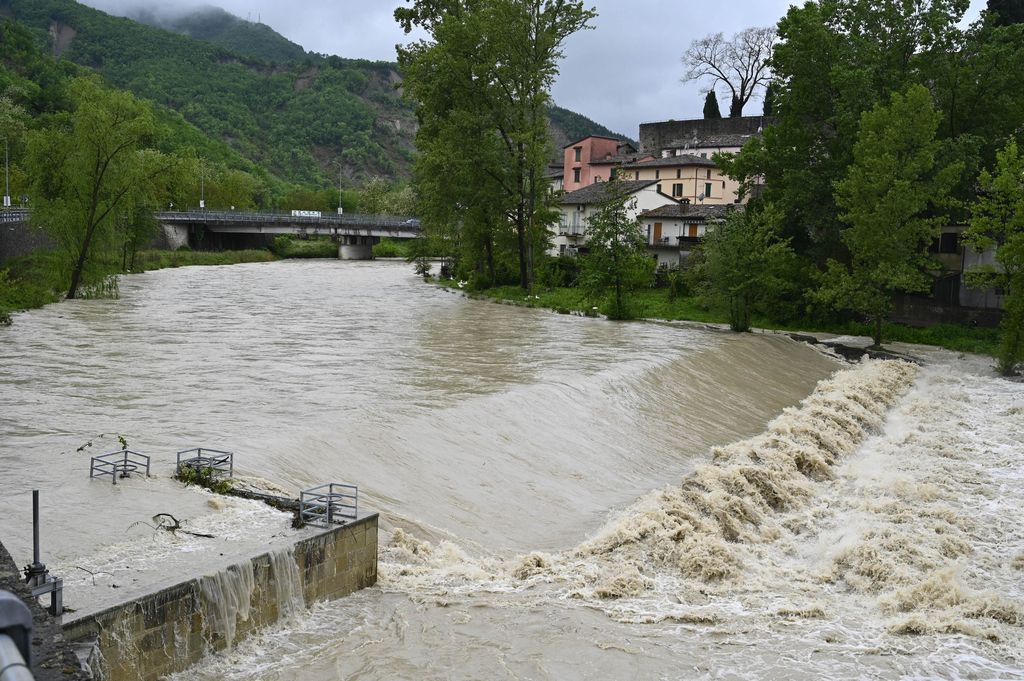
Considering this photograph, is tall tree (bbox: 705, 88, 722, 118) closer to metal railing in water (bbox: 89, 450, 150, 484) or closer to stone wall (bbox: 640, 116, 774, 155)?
stone wall (bbox: 640, 116, 774, 155)

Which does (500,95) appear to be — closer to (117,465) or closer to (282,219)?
(117,465)

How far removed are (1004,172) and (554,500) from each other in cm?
2573

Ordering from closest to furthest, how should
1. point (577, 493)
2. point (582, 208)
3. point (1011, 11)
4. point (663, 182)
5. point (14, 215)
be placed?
point (577, 493) → point (14, 215) → point (1011, 11) → point (582, 208) → point (663, 182)

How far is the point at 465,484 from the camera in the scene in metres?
17.1

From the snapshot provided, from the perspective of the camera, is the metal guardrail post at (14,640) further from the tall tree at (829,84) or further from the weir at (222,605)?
the tall tree at (829,84)

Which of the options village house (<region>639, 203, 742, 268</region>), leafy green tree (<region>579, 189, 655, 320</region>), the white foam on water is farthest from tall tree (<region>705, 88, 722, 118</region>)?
the white foam on water

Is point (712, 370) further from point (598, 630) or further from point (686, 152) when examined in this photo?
point (686, 152)

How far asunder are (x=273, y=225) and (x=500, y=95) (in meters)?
48.3

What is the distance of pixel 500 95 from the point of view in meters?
50.7

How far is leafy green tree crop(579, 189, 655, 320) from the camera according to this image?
43.8 metres

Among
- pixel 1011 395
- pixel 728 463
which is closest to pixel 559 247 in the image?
pixel 1011 395

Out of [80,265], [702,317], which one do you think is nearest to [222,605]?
[702,317]

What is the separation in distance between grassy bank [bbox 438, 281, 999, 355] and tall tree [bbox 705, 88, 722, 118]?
Result: 124 feet

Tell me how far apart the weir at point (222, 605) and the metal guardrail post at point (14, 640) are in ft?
20.5
